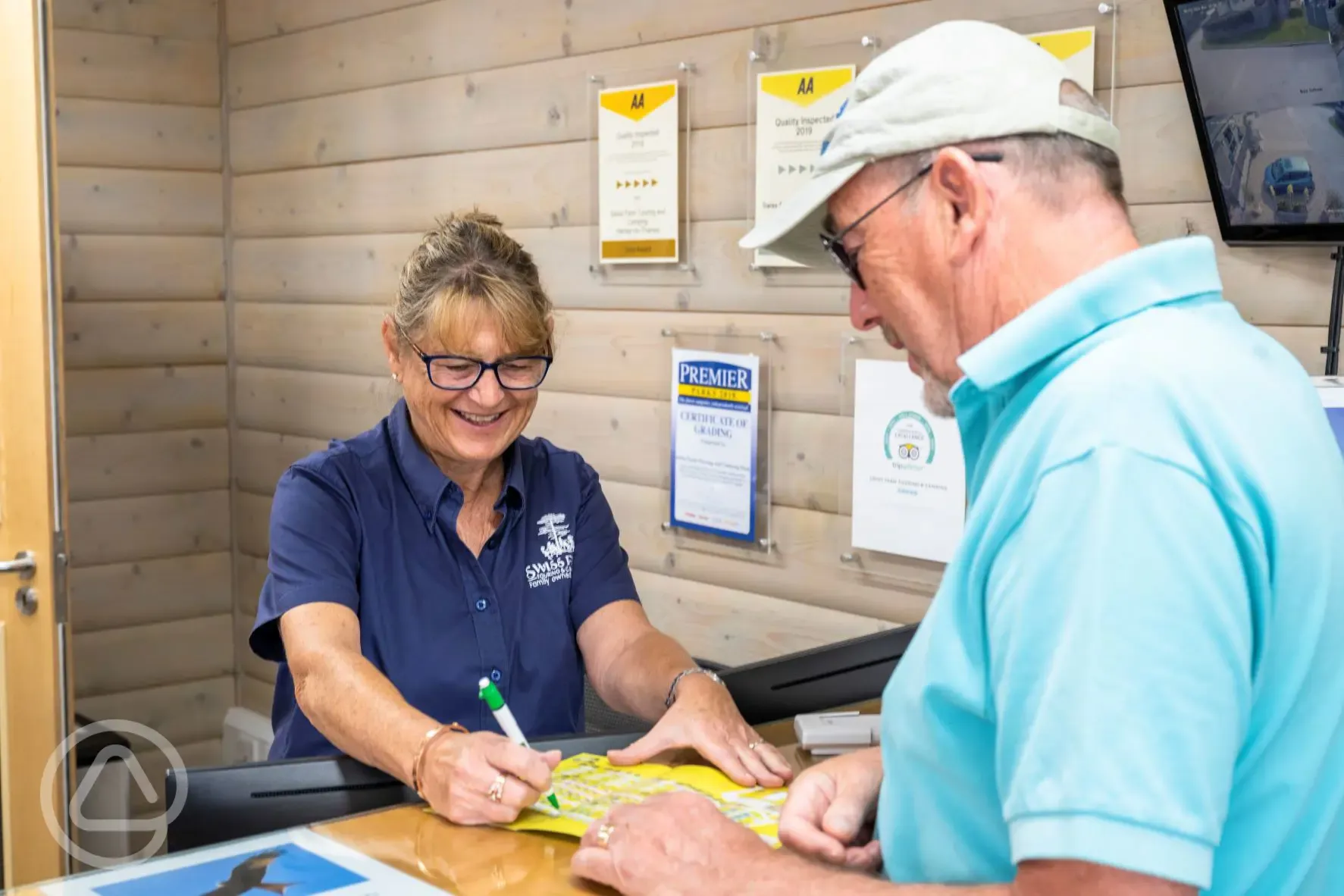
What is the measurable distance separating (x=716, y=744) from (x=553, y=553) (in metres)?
0.56

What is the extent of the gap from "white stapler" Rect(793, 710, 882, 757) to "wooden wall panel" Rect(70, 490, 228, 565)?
9.40 feet

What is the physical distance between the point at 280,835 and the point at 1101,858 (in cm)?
82

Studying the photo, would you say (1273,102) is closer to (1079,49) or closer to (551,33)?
(1079,49)

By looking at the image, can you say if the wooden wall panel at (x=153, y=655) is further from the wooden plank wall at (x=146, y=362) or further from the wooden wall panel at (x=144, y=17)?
the wooden wall panel at (x=144, y=17)

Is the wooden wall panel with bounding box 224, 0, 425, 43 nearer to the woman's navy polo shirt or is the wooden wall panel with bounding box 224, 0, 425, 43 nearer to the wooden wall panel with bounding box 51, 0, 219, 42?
the wooden wall panel with bounding box 51, 0, 219, 42

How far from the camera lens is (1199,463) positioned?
2.38 ft

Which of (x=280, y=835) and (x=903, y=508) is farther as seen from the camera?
(x=903, y=508)

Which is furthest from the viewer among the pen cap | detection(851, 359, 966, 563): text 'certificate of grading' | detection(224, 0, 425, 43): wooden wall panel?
detection(224, 0, 425, 43): wooden wall panel

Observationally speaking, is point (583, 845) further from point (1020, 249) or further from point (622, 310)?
point (622, 310)

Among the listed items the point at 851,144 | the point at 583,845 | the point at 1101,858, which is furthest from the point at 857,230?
the point at 583,845

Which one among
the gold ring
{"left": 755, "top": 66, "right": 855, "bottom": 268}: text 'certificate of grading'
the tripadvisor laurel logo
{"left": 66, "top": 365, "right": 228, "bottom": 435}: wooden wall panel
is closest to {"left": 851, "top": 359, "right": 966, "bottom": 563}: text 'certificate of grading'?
the tripadvisor laurel logo

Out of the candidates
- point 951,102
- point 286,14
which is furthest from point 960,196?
point 286,14

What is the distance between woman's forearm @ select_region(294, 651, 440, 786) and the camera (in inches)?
58.3

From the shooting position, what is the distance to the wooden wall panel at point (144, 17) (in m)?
3.72
